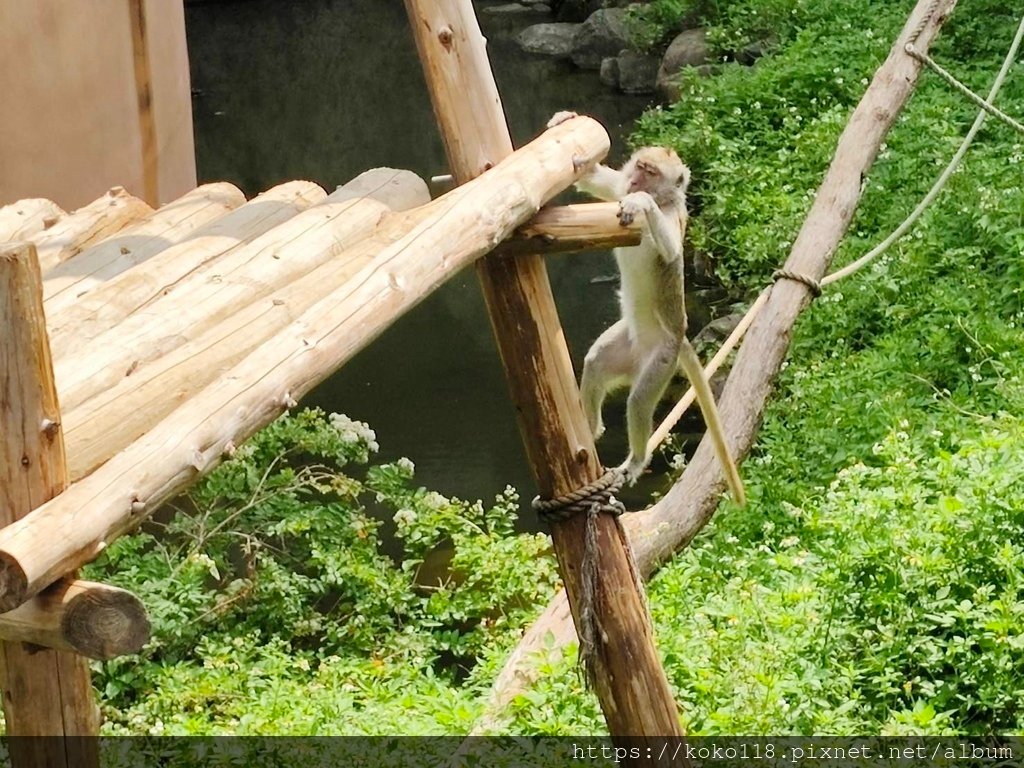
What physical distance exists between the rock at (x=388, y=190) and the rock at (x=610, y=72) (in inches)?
391

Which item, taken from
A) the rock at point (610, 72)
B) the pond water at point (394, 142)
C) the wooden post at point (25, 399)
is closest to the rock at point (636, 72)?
the rock at point (610, 72)

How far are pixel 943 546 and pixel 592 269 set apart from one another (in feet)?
19.7

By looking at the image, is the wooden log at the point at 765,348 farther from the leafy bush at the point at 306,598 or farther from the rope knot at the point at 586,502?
the rope knot at the point at 586,502

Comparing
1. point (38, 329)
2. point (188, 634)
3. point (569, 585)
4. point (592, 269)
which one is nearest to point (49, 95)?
point (188, 634)

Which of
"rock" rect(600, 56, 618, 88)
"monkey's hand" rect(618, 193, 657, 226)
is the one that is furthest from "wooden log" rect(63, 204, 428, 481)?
"rock" rect(600, 56, 618, 88)

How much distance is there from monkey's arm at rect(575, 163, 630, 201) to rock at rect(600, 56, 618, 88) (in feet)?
33.3

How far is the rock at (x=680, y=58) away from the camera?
12164 millimetres

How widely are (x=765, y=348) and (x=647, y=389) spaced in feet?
6.05

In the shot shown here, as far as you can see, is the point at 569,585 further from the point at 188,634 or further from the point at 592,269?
the point at 592,269

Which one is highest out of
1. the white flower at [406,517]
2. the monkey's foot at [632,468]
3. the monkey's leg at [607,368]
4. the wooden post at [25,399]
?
the white flower at [406,517]

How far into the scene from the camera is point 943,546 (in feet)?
14.4

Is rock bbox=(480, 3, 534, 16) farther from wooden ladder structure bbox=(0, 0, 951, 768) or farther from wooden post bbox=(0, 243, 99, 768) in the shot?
wooden post bbox=(0, 243, 99, 768)

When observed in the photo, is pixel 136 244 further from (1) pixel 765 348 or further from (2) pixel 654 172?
(1) pixel 765 348

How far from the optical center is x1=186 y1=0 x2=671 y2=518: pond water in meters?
8.07
